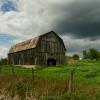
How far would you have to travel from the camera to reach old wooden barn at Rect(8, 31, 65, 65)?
44.8 m

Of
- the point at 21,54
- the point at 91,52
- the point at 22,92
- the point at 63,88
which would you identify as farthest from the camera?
the point at 91,52

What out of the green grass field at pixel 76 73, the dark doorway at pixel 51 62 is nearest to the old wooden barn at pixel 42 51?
the dark doorway at pixel 51 62

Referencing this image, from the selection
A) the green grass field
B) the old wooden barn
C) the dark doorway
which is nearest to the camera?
the green grass field

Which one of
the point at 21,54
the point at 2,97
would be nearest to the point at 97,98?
the point at 2,97

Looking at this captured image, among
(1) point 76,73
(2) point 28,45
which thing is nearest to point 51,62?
(2) point 28,45

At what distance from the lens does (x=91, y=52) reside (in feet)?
309

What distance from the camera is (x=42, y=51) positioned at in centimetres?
4544

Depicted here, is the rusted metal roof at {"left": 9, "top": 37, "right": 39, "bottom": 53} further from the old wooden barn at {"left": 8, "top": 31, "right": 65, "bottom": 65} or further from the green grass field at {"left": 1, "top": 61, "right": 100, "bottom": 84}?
the green grass field at {"left": 1, "top": 61, "right": 100, "bottom": 84}

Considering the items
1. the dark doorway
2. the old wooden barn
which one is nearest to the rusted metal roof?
the old wooden barn

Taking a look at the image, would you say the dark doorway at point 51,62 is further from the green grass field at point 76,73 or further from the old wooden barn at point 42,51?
the green grass field at point 76,73

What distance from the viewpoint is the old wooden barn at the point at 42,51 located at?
4481 cm

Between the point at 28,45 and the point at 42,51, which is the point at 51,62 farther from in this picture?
the point at 28,45

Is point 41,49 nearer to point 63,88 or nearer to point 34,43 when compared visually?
point 34,43

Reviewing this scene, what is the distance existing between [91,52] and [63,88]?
3233 inches
